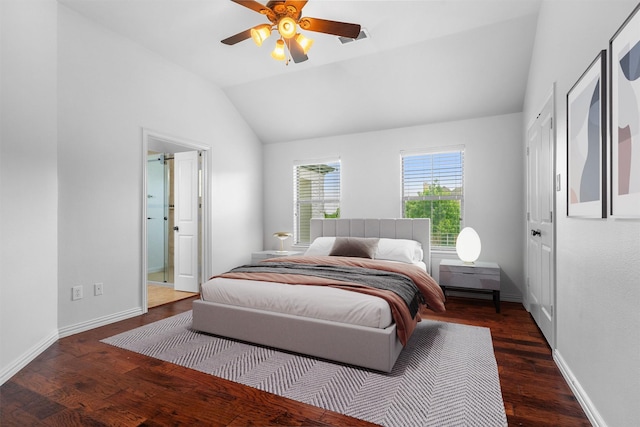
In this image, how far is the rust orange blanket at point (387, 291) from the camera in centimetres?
233

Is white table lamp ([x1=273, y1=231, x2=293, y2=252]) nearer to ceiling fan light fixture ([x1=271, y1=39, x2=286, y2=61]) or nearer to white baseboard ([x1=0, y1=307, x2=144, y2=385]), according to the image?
white baseboard ([x1=0, y1=307, x2=144, y2=385])

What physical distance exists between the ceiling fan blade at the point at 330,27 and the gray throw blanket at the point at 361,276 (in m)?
1.96

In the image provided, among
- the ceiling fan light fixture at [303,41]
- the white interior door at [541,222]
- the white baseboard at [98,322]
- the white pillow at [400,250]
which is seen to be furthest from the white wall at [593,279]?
the white baseboard at [98,322]

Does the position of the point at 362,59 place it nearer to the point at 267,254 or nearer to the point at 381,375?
the point at 267,254

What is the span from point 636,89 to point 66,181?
12.8 feet

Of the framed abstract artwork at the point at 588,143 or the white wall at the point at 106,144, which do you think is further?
the white wall at the point at 106,144

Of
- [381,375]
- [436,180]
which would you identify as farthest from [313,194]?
[381,375]

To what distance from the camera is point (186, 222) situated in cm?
470

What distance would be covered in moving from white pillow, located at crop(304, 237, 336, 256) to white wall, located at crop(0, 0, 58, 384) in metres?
2.75

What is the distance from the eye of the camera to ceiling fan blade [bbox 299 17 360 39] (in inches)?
98.4

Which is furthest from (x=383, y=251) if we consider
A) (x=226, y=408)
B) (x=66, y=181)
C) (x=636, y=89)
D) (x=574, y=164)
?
(x=66, y=181)

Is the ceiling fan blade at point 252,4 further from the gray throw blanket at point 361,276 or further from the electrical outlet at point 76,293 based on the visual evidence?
the electrical outlet at point 76,293

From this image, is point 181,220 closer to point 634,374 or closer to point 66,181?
point 66,181

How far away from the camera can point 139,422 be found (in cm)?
170
